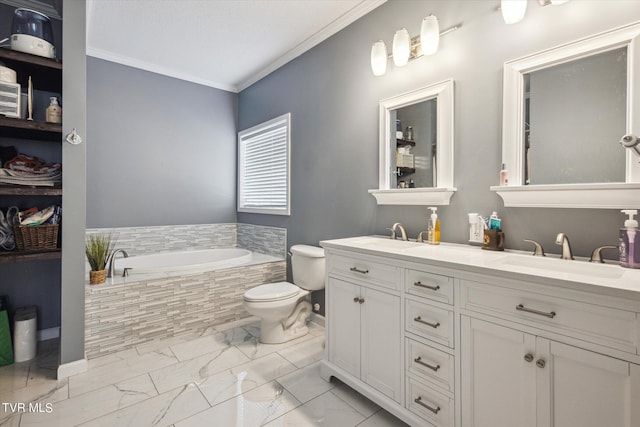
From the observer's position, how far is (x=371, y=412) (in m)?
1.69

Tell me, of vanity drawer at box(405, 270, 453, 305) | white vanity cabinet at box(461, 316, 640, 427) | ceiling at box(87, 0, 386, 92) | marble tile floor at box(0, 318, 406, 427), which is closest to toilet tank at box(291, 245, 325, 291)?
marble tile floor at box(0, 318, 406, 427)

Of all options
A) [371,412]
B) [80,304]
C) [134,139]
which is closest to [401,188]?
[371,412]

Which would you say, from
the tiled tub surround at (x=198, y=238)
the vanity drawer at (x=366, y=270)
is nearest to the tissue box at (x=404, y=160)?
the vanity drawer at (x=366, y=270)

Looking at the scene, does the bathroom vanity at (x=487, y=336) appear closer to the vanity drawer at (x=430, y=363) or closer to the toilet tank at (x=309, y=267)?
the vanity drawer at (x=430, y=363)

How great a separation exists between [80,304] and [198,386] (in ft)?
3.23

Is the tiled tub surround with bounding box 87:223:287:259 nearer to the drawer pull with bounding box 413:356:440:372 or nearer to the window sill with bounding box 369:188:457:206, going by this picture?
the window sill with bounding box 369:188:457:206

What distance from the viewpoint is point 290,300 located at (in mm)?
2449

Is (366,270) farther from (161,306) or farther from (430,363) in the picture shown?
(161,306)

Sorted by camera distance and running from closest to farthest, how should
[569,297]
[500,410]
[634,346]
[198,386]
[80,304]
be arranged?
[634,346] < [569,297] < [500,410] < [198,386] < [80,304]

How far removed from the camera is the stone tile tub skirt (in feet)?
7.47

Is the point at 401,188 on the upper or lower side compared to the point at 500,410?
upper

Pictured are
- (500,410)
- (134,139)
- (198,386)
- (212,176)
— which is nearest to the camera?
(500,410)

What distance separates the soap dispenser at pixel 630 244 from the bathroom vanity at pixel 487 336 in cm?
7

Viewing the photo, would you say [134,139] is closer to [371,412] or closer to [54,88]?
[54,88]
